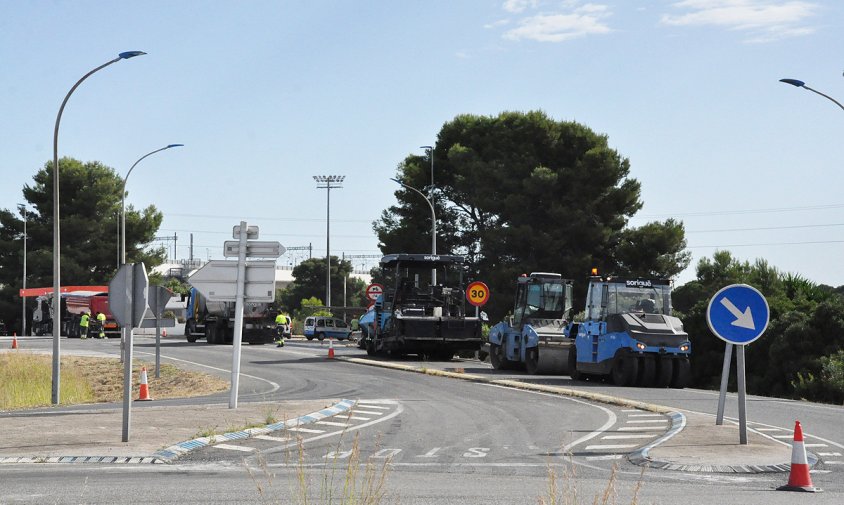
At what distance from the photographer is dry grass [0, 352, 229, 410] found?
87.8 feet

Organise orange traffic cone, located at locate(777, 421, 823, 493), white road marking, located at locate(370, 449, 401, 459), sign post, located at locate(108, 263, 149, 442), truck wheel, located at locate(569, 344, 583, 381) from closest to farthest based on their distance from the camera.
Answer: orange traffic cone, located at locate(777, 421, 823, 493)
sign post, located at locate(108, 263, 149, 442)
white road marking, located at locate(370, 449, 401, 459)
truck wheel, located at locate(569, 344, 583, 381)

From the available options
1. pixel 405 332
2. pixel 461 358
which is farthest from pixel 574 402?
pixel 461 358

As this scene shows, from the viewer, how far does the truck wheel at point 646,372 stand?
2548 centimetres

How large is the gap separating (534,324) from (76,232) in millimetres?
55912

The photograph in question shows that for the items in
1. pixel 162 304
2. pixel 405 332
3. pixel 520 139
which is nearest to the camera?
pixel 162 304

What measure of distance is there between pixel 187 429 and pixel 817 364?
20559mm

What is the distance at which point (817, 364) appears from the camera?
30375mm

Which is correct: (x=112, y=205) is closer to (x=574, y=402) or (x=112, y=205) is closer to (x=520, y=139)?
(x=520, y=139)

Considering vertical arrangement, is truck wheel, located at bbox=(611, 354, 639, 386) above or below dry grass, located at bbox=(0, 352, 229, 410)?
above

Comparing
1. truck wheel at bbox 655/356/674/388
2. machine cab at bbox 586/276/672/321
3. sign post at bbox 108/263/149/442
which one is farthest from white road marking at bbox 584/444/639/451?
machine cab at bbox 586/276/672/321

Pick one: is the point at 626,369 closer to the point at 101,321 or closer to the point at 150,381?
the point at 150,381

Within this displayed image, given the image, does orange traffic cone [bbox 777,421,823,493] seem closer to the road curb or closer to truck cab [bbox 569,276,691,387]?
the road curb

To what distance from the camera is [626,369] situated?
83.0 ft

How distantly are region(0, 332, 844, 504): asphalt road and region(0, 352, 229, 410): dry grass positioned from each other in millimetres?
5110
